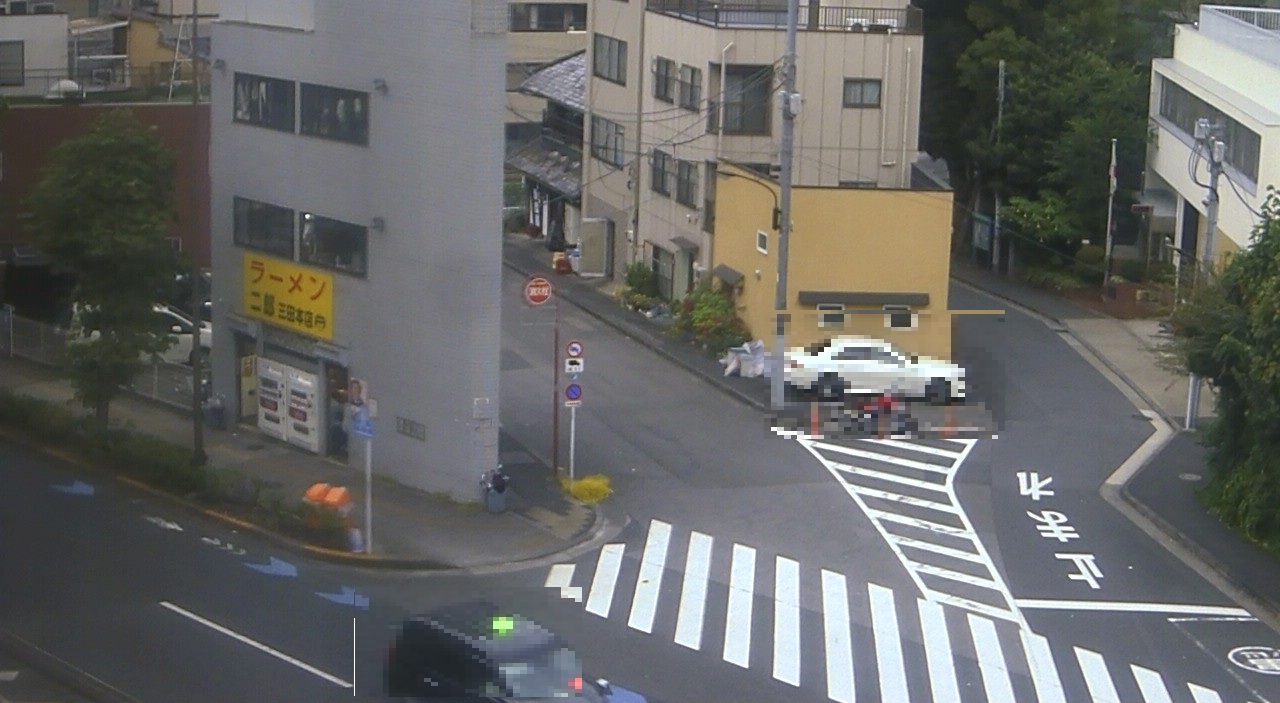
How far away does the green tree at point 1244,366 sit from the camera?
886 inches

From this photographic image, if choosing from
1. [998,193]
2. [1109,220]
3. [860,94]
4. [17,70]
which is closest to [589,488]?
[860,94]

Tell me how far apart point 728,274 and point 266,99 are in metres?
11.4

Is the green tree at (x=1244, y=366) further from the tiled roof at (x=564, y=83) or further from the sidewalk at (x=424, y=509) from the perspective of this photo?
the tiled roof at (x=564, y=83)

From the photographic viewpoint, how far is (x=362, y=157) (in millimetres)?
24922

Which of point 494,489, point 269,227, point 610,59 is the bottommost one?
point 494,489

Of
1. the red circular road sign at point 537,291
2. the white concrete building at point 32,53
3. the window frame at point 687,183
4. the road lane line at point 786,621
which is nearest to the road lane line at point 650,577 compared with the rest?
the road lane line at point 786,621

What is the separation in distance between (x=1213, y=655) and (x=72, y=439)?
16610 mm

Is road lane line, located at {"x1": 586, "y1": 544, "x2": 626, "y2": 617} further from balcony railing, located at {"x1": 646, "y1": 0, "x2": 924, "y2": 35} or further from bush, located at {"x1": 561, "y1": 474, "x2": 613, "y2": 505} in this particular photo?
balcony railing, located at {"x1": 646, "y1": 0, "x2": 924, "y2": 35}

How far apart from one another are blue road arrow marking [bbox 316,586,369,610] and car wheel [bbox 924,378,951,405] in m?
13.1

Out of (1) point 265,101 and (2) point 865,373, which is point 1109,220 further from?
(1) point 265,101

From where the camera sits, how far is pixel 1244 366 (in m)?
23.5

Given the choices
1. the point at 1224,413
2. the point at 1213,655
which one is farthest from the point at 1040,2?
the point at 1213,655

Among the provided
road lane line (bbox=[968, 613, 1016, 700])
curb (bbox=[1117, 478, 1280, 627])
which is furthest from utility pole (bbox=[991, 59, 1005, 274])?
road lane line (bbox=[968, 613, 1016, 700])

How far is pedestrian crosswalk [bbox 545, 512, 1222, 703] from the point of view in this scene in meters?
18.5
